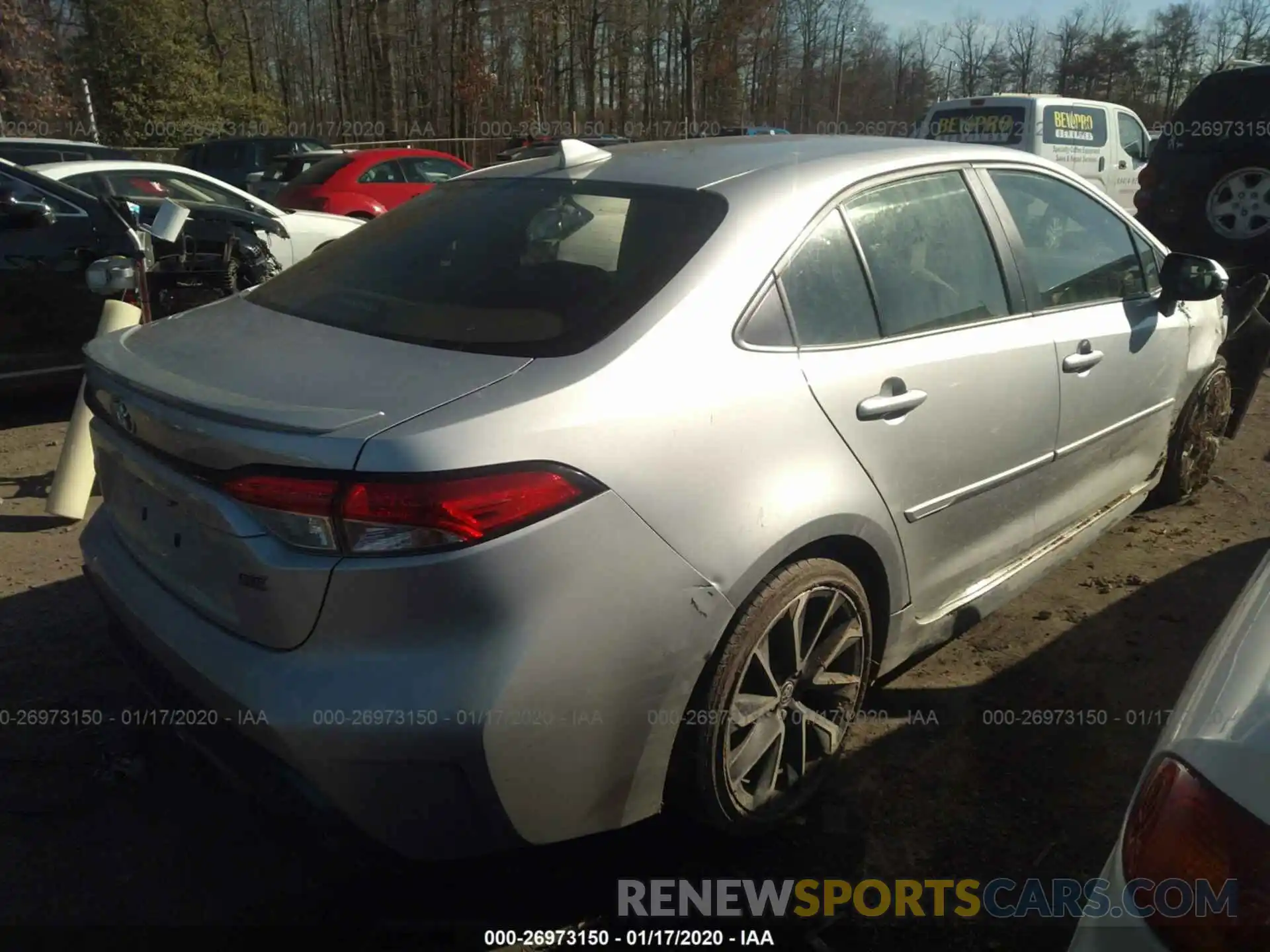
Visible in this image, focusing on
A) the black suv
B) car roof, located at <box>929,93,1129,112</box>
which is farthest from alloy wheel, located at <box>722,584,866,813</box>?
car roof, located at <box>929,93,1129,112</box>

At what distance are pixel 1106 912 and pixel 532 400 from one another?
1.22 m

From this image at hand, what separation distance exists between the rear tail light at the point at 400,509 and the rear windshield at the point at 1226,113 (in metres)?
8.34

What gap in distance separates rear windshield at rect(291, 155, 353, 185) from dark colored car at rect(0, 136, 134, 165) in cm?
235

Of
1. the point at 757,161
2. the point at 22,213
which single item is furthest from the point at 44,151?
the point at 757,161

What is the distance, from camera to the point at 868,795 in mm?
2705

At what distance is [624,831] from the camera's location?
257cm

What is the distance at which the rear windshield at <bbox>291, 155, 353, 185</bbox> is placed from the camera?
486 inches

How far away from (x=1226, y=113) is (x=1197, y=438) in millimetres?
5178

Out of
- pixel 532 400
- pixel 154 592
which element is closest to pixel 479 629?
pixel 532 400

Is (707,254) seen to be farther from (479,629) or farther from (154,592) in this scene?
(154,592)

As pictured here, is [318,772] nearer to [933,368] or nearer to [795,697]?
[795,697]

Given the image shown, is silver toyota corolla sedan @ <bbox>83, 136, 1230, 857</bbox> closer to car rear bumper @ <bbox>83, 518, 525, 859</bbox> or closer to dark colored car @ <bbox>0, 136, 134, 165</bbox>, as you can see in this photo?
car rear bumper @ <bbox>83, 518, 525, 859</bbox>

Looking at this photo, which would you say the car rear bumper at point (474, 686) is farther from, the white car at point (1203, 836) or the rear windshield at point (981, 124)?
the rear windshield at point (981, 124)

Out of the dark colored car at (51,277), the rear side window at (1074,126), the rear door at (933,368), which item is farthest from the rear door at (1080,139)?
the dark colored car at (51,277)
